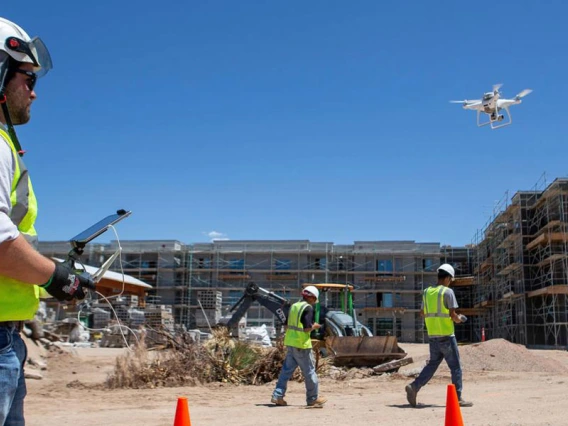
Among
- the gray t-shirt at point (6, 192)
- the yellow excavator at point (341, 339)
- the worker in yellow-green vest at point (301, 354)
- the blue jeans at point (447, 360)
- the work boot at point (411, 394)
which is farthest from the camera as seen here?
the yellow excavator at point (341, 339)

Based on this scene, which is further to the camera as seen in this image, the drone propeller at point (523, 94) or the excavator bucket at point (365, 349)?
the drone propeller at point (523, 94)

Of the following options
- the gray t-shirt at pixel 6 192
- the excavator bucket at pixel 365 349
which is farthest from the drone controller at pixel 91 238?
the excavator bucket at pixel 365 349

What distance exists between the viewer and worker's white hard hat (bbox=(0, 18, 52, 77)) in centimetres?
250

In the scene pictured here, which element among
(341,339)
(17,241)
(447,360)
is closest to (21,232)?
(17,241)

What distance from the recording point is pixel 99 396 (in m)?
10.9

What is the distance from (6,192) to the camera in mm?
2244

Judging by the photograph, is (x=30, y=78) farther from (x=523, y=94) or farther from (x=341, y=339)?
(x=523, y=94)

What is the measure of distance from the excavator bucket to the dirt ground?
105cm

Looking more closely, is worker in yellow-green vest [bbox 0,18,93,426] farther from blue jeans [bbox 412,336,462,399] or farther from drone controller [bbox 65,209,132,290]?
blue jeans [bbox 412,336,462,399]

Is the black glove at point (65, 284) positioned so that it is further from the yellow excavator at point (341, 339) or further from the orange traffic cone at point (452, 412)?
the yellow excavator at point (341, 339)

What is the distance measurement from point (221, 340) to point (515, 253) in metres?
34.1

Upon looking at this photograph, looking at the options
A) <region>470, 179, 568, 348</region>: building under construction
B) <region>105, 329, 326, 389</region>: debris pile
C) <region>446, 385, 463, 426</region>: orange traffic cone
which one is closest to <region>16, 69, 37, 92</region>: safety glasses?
<region>446, 385, 463, 426</region>: orange traffic cone

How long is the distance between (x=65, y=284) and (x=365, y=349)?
1453 cm

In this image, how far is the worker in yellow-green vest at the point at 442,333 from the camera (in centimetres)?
866
